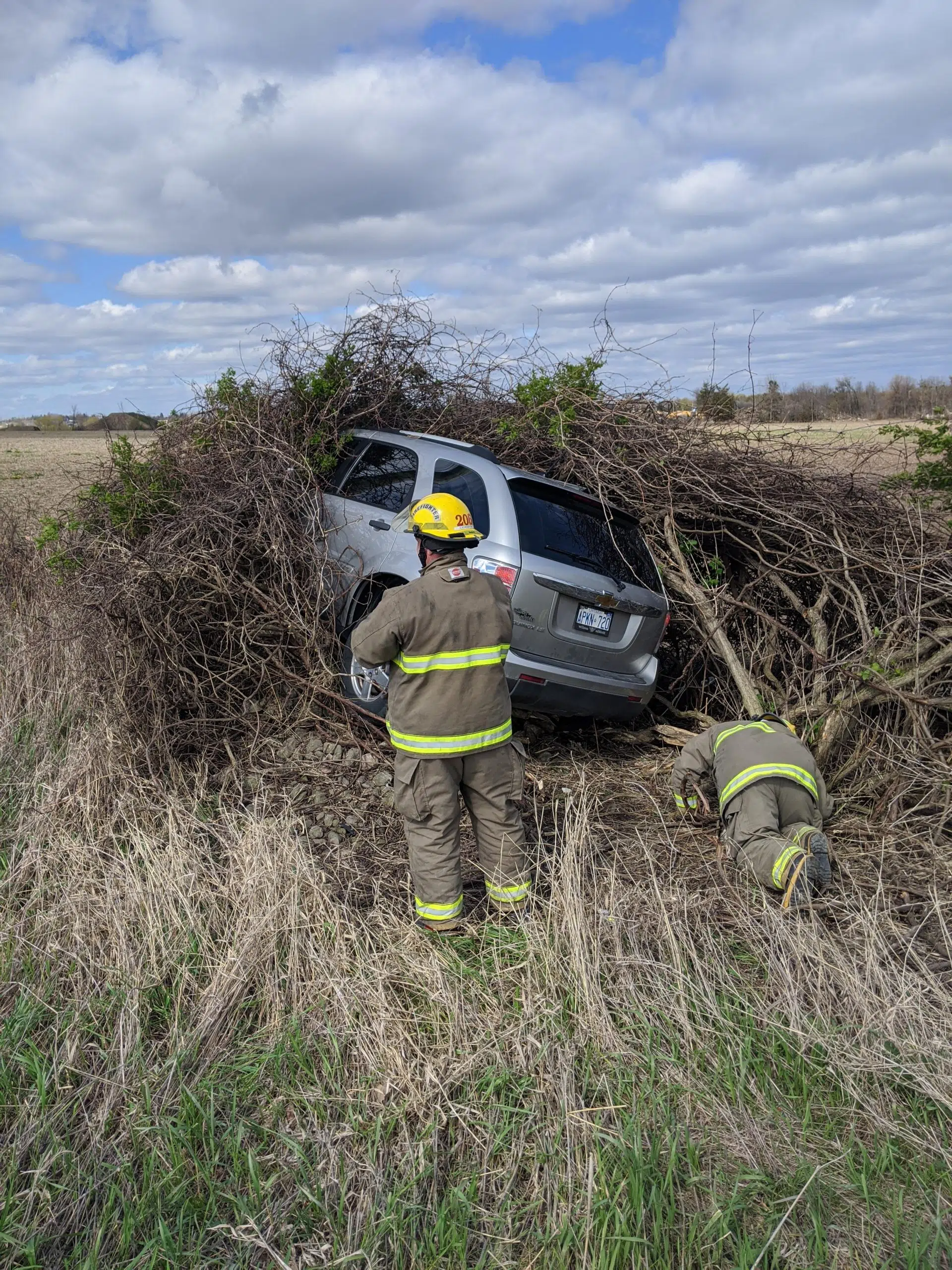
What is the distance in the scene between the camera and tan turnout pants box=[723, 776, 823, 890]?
4.30 m

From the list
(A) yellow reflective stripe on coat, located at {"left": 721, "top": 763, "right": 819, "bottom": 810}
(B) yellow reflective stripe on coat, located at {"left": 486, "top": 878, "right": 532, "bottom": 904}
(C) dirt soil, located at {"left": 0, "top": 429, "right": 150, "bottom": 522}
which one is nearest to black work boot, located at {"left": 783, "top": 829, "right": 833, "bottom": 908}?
(A) yellow reflective stripe on coat, located at {"left": 721, "top": 763, "right": 819, "bottom": 810}

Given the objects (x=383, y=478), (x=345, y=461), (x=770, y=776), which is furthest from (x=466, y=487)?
(x=770, y=776)

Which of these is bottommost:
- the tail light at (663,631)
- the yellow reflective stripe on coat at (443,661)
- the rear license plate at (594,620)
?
the tail light at (663,631)

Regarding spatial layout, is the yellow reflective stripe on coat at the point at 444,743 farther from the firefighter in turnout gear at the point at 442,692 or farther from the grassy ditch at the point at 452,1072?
the grassy ditch at the point at 452,1072

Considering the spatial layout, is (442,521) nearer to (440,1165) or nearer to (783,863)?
(783,863)

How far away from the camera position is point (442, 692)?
156 inches

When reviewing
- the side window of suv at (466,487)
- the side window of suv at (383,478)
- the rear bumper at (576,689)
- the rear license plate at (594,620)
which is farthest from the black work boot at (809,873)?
the side window of suv at (383,478)

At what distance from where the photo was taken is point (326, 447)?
7.33 meters

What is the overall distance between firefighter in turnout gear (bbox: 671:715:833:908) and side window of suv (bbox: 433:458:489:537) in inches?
71.8

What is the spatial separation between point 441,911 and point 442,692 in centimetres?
96

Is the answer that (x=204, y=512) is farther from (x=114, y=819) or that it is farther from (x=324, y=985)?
(x=324, y=985)

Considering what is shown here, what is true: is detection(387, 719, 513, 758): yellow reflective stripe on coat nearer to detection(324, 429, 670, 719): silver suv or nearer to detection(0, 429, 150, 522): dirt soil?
detection(324, 429, 670, 719): silver suv

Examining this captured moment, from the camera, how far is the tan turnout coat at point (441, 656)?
391 centimetres

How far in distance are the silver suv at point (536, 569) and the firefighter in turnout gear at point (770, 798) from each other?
907 mm
